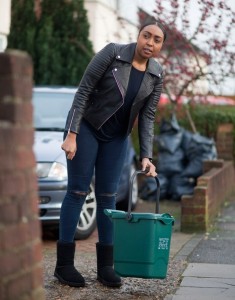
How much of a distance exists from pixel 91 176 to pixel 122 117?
17.2 inches

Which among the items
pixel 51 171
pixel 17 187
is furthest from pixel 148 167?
pixel 17 187

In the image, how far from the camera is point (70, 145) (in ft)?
17.7

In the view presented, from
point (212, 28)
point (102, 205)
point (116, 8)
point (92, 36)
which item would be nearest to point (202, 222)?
point (102, 205)

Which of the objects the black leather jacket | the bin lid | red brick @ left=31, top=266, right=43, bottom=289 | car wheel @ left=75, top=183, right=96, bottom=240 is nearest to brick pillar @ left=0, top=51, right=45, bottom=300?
red brick @ left=31, top=266, right=43, bottom=289

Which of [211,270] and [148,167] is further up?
[148,167]

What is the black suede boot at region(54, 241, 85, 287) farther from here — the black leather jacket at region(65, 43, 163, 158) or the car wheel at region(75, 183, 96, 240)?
the car wheel at region(75, 183, 96, 240)

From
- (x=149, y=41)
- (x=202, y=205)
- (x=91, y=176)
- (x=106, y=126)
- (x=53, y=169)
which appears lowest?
(x=202, y=205)

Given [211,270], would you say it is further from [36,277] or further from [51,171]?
[36,277]

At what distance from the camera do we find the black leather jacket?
18.0 ft

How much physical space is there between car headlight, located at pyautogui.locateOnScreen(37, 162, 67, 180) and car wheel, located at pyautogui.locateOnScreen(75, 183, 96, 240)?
1.38 ft

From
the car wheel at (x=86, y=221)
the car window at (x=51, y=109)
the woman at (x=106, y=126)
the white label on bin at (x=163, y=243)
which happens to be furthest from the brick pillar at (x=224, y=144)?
the white label on bin at (x=163, y=243)

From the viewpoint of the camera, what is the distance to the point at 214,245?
7766mm

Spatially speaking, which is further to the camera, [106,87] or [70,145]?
[106,87]

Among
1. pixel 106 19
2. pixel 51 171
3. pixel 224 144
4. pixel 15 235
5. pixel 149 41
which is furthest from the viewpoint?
pixel 106 19
